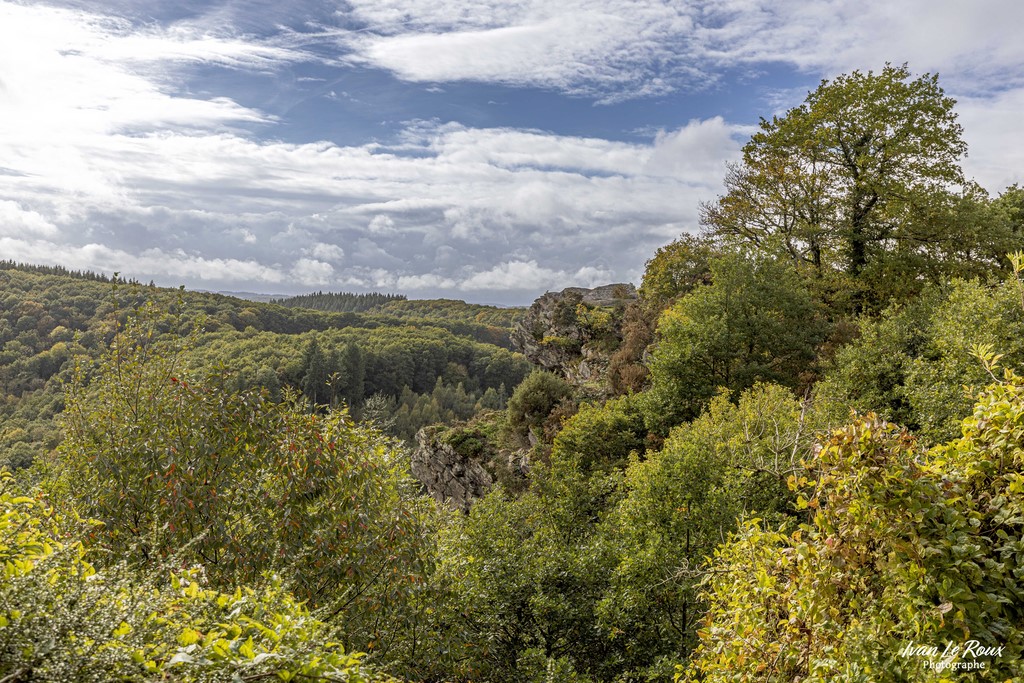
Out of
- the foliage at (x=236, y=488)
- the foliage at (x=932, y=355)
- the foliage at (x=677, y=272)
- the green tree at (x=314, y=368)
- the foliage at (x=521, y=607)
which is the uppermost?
the foliage at (x=677, y=272)

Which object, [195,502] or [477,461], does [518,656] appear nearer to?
[195,502]

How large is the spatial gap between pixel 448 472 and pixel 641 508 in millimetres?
21659

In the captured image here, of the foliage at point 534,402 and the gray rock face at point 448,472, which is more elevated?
the foliage at point 534,402

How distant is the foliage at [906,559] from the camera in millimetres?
4508

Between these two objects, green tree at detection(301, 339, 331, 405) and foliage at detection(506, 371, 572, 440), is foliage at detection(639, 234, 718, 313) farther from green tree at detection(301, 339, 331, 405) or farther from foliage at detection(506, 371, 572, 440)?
green tree at detection(301, 339, 331, 405)

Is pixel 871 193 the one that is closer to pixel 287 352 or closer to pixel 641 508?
pixel 641 508

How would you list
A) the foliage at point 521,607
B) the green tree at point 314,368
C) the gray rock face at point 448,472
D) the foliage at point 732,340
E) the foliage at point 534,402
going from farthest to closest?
the green tree at point 314,368
the foliage at point 534,402
the gray rock face at point 448,472
the foliage at point 732,340
the foliage at point 521,607

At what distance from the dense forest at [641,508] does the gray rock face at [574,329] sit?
28.8 feet

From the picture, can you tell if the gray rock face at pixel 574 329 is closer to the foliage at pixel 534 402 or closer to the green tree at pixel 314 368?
the foliage at pixel 534 402

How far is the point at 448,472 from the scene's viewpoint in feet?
110
